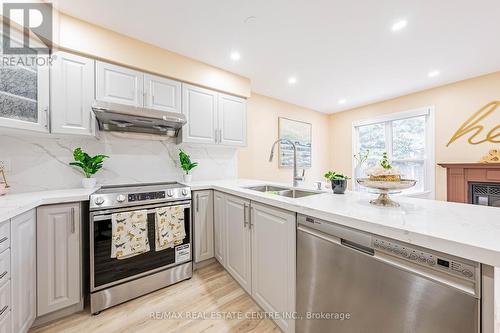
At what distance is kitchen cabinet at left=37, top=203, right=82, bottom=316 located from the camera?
1.35 metres

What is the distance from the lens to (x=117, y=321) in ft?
4.68

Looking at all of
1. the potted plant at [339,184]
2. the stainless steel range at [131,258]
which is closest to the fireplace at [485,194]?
the potted plant at [339,184]

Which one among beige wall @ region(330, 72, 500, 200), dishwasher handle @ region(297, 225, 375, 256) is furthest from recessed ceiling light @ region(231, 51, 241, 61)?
beige wall @ region(330, 72, 500, 200)

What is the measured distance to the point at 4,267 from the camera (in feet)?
3.44

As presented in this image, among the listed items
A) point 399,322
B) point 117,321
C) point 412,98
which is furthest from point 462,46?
point 117,321

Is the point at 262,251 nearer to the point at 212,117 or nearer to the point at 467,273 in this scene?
the point at 467,273

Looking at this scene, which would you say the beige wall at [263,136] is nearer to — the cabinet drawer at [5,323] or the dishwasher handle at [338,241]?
the dishwasher handle at [338,241]

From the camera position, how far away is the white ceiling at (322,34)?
1615 millimetres

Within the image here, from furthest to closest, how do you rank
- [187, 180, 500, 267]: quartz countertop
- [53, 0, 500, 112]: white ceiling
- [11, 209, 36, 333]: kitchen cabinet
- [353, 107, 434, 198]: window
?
1. [353, 107, 434, 198]: window
2. [53, 0, 500, 112]: white ceiling
3. [11, 209, 36, 333]: kitchen cabinet
4. [187, 180, 500, 267]: quartz countertop

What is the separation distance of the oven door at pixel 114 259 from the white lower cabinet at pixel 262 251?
0.53 metres

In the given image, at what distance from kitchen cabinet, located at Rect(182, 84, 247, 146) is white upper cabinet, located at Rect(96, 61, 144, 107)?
18.9 inches

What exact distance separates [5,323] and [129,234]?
2.29ft

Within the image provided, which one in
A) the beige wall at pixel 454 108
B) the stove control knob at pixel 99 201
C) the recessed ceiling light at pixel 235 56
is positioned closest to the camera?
the stove control knob at pixel 99 201

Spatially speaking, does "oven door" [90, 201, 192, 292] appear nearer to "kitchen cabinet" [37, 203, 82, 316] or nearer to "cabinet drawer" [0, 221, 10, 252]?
"kitchen cabinet" [37, 203, 82, 316]
